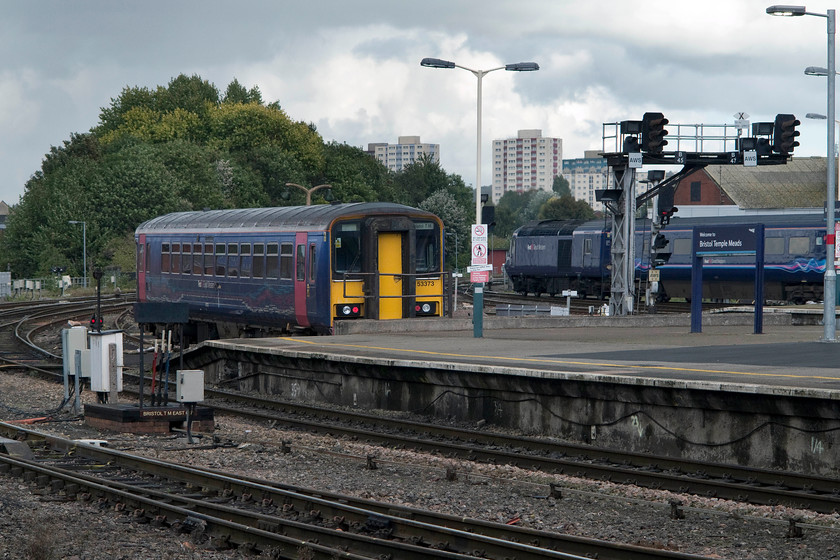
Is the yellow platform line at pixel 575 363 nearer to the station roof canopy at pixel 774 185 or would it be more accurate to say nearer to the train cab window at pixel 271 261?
the train cab window at pixel 271 261

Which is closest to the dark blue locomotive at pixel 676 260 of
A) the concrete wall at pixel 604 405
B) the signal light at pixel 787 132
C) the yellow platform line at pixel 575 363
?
the signal light at pixel 787 132

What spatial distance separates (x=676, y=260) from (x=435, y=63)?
1084 inches

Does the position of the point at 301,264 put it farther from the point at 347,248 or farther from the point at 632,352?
the point at 632,352

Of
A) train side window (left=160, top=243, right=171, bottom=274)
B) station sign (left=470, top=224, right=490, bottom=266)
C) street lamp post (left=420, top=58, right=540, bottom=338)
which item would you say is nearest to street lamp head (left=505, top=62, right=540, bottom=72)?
street lamp post (left=420, top=58, right=540, bottom=338)

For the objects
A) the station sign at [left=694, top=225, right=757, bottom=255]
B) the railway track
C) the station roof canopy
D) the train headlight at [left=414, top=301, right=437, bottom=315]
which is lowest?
the railway track

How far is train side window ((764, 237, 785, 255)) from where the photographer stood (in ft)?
143

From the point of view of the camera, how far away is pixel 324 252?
74.4 ft

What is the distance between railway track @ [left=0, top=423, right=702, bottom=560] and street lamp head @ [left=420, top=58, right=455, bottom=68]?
1218 cm

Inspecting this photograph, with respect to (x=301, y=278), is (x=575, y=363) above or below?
below

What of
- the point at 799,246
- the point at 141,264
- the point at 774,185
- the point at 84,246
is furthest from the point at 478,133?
the point at 774,185

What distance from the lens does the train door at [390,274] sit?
2352 cm

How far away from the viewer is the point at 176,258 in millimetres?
29703

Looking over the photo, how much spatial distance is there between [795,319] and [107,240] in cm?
5403

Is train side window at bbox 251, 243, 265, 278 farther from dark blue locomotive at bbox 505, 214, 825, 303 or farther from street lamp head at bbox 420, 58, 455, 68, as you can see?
dark blue locomotive at bbox 505, 214, 825, 303
